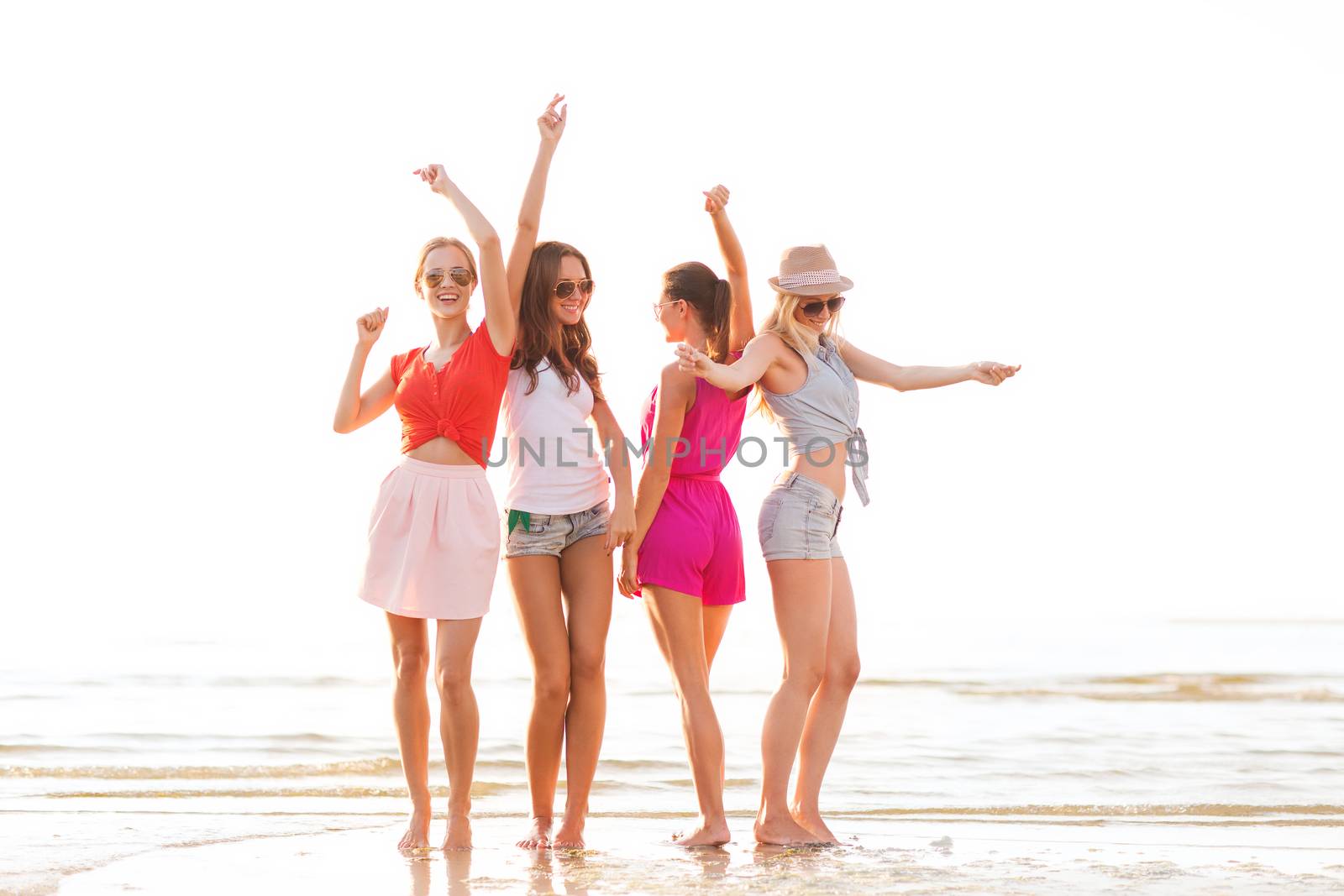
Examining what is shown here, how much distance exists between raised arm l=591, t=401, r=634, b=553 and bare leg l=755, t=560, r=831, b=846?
0.55 m

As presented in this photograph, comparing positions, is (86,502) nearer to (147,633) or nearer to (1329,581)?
(147,633)

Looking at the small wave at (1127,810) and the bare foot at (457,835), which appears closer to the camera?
the bare foot at (457,835)

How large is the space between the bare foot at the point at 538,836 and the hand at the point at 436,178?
2340 mm

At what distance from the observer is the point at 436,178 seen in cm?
461

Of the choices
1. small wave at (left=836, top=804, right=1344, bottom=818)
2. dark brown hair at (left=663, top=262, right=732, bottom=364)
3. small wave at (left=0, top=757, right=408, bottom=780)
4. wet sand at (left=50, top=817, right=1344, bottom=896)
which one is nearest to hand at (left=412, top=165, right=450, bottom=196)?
dark brown hair at (left=663, top=262, right=732, bottom=364)

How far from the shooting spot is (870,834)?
5355mm

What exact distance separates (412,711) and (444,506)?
0.77m

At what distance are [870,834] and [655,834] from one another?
935mm

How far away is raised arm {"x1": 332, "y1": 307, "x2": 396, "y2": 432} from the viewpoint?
4555 mm

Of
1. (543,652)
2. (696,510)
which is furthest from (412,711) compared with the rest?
(696,510)

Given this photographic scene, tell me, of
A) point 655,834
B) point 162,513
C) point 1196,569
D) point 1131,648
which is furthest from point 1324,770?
point 162,513

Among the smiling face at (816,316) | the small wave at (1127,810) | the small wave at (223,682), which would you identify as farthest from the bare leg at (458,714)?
the small wave at (223,682)

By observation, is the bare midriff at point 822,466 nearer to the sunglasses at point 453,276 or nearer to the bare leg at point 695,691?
the bare leg at point 695,691

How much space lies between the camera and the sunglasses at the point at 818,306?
15.5 feet
